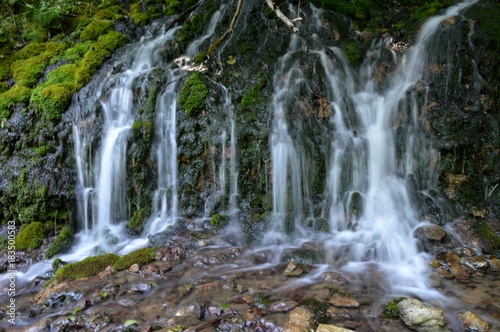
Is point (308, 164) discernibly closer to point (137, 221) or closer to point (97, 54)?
point (137, 221)

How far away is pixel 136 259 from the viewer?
521cm

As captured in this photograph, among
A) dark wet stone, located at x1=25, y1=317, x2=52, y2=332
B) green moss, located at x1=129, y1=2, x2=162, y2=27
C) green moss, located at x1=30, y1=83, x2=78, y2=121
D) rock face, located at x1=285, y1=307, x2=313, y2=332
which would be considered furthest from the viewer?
green moss, located at x1=129, y1=2, x2=162, y2=27

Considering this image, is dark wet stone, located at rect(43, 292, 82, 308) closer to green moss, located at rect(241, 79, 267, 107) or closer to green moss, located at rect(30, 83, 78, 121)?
green moss, located at rect(30, 83, 78, 121)

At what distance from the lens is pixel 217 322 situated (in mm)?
3523

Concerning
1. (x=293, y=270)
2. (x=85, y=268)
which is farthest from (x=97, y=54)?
(x=293, y=270)

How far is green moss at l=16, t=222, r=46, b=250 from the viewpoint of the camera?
21.1ft

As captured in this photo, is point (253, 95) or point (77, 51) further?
point (77, 51)

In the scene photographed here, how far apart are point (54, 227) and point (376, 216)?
6.67 m

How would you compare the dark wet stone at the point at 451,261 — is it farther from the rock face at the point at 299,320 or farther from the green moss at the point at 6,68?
the green moss at the point at 6,68

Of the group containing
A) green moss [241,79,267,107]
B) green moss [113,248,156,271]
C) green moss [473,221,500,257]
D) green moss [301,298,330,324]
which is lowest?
green moss [301,298,330,324]

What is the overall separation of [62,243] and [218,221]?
3133 millimetres

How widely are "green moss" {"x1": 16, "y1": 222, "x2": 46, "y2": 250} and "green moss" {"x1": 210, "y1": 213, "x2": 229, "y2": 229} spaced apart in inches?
139

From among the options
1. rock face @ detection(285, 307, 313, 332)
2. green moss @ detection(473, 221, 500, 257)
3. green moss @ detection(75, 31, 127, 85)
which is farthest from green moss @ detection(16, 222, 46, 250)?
green moss @ detection(473, 221, 500, 257)

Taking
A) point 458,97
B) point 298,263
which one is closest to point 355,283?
point 298,263
